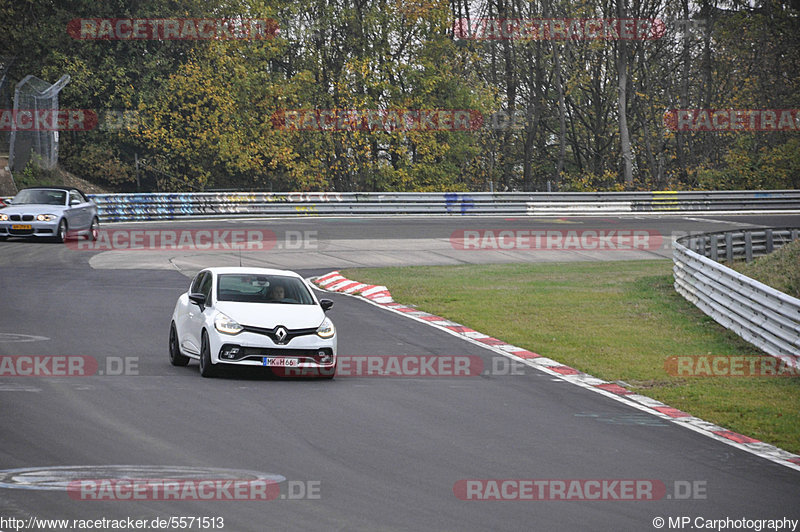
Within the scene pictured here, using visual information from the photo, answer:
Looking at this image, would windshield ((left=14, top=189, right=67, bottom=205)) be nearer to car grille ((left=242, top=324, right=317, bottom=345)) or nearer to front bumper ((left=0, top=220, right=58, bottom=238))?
front bumper ((left=0, top=220, right=58, bottom=238))

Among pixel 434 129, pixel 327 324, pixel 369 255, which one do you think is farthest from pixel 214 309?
pixel 434 129

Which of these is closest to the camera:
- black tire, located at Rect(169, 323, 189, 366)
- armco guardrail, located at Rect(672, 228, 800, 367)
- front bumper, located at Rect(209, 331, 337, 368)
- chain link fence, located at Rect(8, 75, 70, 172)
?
front bumper, located at Rect(209, 331, 337, 368)

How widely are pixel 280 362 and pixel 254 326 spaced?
0.55 metres

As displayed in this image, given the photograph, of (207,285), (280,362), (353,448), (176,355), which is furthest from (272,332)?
(353,448)

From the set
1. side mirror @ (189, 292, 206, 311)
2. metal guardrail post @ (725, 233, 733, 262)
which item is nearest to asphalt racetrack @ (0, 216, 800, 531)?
side mirror @ (189, 292, 206, 311)

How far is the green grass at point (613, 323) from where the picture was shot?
13.4 metres

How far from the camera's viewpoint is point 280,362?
44.0 ft

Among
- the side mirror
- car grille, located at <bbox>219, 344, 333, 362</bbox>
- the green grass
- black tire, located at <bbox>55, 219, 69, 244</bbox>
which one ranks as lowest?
the green grass

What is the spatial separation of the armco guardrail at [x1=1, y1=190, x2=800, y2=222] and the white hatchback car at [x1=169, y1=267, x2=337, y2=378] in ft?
82.4

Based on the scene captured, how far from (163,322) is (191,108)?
112 feet

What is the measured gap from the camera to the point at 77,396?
1198 cm

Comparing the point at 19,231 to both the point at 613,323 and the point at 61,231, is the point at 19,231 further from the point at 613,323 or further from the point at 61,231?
the point at 613,323

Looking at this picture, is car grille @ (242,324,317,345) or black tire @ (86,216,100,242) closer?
car grille @ (242,324,317,345)

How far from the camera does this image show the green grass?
13.4m
